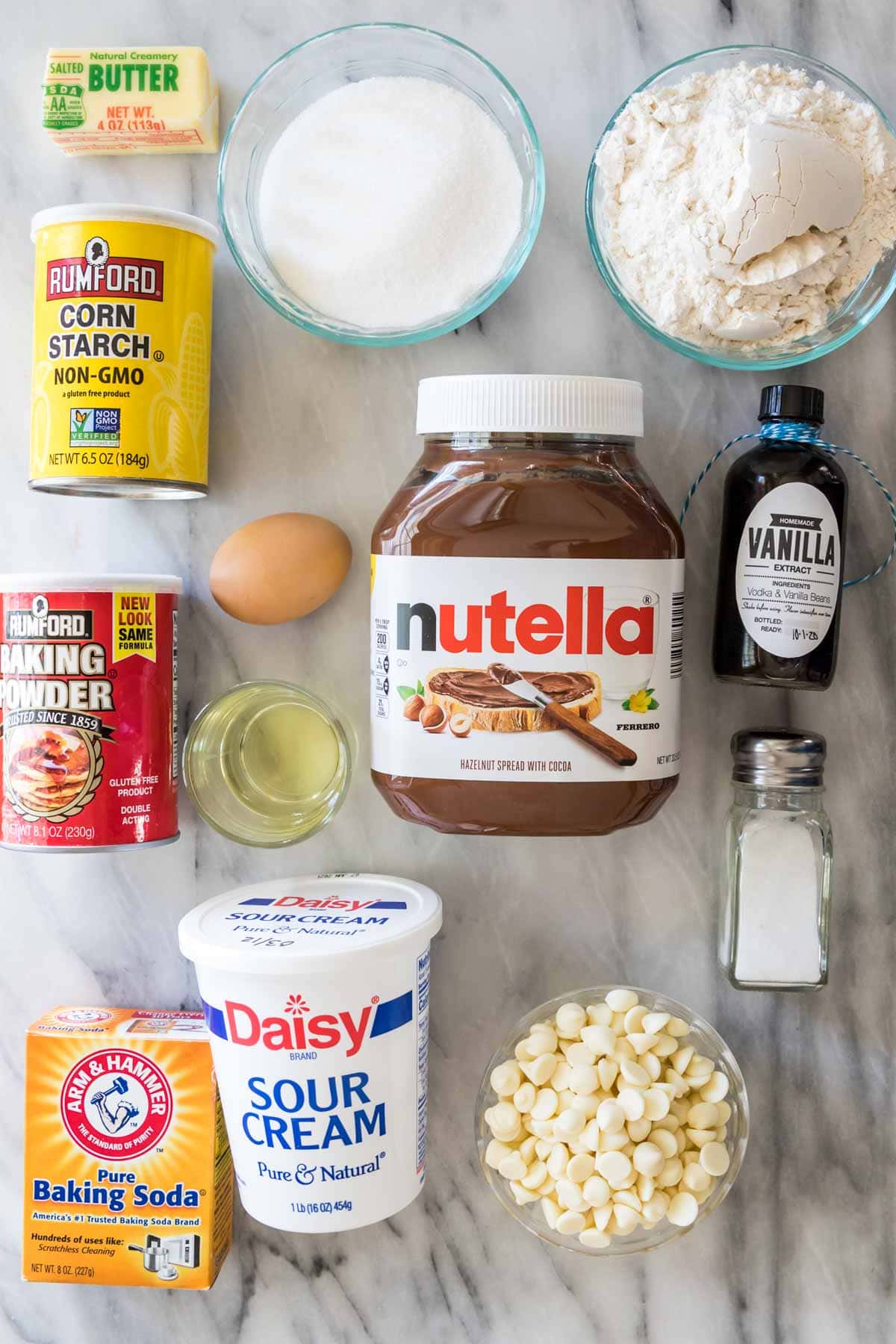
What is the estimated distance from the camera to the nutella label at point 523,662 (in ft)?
2.31

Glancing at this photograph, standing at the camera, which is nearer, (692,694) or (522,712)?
(522,712)

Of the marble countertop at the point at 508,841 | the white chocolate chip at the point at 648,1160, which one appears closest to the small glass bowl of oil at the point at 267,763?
the marble countertop at the point at 508,841

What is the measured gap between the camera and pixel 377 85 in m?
0.79

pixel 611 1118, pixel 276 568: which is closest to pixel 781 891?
pixel 611 1118

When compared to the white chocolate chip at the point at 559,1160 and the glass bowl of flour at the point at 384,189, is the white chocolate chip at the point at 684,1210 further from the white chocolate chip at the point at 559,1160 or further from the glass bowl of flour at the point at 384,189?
the glass bowl of flour at the point at 384,189

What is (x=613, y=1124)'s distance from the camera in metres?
0.73

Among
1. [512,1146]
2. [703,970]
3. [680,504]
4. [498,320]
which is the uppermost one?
[498,320]

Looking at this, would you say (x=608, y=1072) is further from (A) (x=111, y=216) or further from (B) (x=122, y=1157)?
(A) (x=111, y=216)

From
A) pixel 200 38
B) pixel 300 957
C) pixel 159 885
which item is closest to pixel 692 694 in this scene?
pixel 300 957

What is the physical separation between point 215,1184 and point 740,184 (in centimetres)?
85

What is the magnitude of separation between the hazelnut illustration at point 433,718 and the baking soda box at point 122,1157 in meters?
0.32

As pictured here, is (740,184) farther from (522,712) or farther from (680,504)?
(522,712)

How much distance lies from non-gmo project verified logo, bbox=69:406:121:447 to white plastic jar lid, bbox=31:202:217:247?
13 centimetres

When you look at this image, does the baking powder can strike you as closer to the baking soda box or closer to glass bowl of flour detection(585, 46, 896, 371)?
the baking soda box
